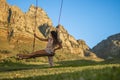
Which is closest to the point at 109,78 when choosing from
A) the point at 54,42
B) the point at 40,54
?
the point at 40,54

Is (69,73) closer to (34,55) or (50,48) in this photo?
(34,55)

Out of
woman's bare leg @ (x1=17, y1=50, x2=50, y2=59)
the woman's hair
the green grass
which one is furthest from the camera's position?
the woman's hair

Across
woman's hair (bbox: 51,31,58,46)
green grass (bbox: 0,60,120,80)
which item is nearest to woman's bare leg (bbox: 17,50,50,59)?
green grass (bbox: 0,60,120,80)

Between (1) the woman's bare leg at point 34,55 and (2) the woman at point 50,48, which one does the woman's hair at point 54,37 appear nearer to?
(2) the woman at point 50,48

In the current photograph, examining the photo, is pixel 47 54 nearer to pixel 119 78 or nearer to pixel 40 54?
pixel 40 54

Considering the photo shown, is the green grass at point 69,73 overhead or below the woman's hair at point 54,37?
below

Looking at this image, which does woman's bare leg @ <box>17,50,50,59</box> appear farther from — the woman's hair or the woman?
the woman's hair

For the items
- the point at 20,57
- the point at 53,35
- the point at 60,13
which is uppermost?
the point at 60,13

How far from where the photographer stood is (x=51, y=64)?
945 inches

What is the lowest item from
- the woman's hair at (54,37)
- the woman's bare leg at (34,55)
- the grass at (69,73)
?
the grass at (69,73)

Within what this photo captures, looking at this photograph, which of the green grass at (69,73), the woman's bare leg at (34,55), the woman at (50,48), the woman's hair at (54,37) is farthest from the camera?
the woman's hair at (54,37)

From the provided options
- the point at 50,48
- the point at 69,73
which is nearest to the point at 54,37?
the point at 50,48

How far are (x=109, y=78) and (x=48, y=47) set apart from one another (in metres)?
16.1

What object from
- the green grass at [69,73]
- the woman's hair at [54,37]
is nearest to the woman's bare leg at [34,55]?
the green grass at [69,73]
